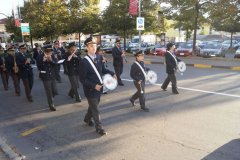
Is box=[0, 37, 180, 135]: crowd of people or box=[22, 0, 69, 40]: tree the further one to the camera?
box=[22, 0, 69, 40]: tree

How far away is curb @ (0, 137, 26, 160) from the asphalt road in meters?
0.11

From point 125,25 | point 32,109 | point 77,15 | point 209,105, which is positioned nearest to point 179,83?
point 209,105

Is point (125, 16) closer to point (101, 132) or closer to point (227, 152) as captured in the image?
point (101, 132)

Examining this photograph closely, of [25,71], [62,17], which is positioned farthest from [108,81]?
[62,17]

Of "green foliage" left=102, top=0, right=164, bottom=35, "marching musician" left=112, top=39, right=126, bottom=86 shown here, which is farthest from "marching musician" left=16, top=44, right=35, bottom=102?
"green foliage" left=102, top=0, right=164, bottom=35

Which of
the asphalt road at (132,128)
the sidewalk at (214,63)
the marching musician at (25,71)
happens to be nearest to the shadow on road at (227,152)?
the asphalt road at (132,128)

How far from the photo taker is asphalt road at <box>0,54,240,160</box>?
17.5 feet

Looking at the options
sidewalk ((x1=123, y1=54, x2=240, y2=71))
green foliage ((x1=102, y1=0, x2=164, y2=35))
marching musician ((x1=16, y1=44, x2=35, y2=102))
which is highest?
green foliage ((x1=102, y1=0, x2=164, y2=35))

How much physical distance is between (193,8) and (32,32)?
66.1 ft

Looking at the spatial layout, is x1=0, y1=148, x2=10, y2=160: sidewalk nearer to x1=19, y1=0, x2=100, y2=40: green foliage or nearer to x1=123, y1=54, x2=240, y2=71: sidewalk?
x1=123, y1=54, x2=240, y2=71: sidewalk

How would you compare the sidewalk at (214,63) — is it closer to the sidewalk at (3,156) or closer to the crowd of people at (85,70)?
the crowd of people at (85,70)

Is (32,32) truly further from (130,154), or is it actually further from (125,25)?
(130,154)

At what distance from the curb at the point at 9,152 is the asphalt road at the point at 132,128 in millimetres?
111

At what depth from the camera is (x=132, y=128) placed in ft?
21.8
